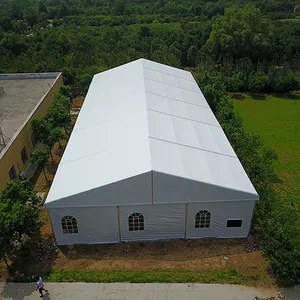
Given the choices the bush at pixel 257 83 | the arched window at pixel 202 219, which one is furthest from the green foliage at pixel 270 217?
the bush at pixel 257 83

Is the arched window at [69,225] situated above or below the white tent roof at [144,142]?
below

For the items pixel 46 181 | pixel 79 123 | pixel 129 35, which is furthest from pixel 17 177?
pixel 129 35

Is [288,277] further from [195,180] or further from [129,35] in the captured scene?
[129,35]

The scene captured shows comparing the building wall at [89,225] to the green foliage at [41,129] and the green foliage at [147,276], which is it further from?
the green foliage at [41,129]

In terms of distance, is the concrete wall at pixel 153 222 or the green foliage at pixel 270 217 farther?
the concrete wall at pixel 153 222

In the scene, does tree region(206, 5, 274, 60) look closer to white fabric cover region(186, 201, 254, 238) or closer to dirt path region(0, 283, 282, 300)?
white fabric cover region(186, 201, 254, 238)

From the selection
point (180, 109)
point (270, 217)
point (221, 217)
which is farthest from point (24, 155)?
point (270, 217)

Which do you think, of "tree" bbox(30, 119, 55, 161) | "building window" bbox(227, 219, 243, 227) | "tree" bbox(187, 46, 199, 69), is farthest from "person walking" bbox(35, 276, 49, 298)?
"tree" bbox(187, 46, 199, 69)
